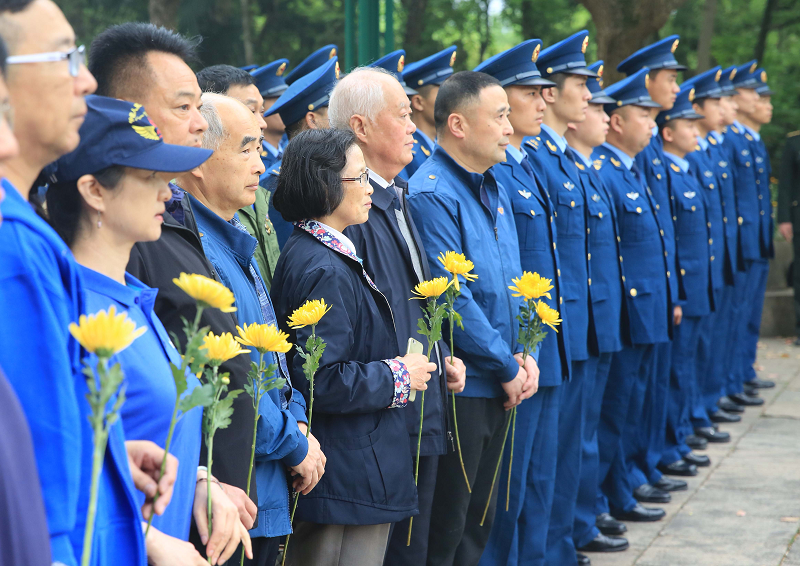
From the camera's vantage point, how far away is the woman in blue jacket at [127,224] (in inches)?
62.7

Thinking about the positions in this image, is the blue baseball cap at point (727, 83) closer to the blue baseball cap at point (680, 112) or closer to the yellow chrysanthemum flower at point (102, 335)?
the blue baseball cap at point (680, 112)

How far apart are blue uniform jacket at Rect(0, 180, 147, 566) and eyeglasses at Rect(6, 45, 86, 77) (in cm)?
19

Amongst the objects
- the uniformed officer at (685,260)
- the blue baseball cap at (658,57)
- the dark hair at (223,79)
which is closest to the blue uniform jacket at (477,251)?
the dark hair at (223,79)

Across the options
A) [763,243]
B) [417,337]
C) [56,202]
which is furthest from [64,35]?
[763,243]

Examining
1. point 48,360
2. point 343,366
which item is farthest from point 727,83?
point 48,360

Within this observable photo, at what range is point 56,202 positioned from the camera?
5.36 ft

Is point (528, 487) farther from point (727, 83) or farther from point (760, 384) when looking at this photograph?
point (727, 83)

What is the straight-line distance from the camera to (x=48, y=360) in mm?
1344

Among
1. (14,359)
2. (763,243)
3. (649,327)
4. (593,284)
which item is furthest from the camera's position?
(763,243)

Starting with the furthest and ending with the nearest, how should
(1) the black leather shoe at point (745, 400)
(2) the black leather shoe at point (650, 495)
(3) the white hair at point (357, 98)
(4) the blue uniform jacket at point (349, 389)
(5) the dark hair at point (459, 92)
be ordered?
(1) the black leather shoe at point (745, 400) < (2) the black leather shoe at point (650, 495) < (5) the dark hair at point (459, 92) < (3) the white hair at point (357, 98) < (4) the blue uniform jacket at point (349, 389)

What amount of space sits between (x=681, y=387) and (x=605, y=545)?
1.91 metres

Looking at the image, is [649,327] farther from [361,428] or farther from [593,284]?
[361,428]

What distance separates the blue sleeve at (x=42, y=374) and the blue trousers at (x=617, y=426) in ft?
13.0

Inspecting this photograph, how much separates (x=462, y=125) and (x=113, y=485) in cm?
242
